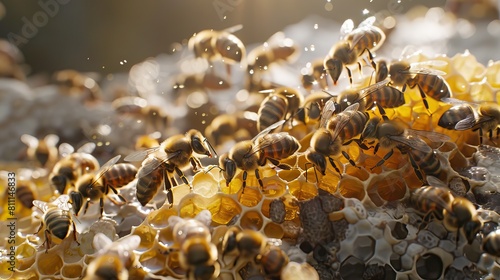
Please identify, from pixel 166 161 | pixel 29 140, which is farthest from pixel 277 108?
pixel 29 140

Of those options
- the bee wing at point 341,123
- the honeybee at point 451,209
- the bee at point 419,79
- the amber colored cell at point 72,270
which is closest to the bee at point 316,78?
the bee at point 419,79

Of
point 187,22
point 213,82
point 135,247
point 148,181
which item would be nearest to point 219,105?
point 213,82

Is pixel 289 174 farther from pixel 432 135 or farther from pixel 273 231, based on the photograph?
pixel 432 135

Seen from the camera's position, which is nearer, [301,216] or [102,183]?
[301,216]

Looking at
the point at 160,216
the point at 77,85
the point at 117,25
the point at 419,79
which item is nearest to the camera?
the point at 160,216

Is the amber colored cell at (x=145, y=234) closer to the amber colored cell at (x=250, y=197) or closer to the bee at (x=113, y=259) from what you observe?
the bee at (x=113, y=259)

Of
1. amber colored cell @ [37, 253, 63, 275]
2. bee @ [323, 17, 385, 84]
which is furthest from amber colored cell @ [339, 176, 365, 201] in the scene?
amber colored cell @ [37, 253, 63, 275]
